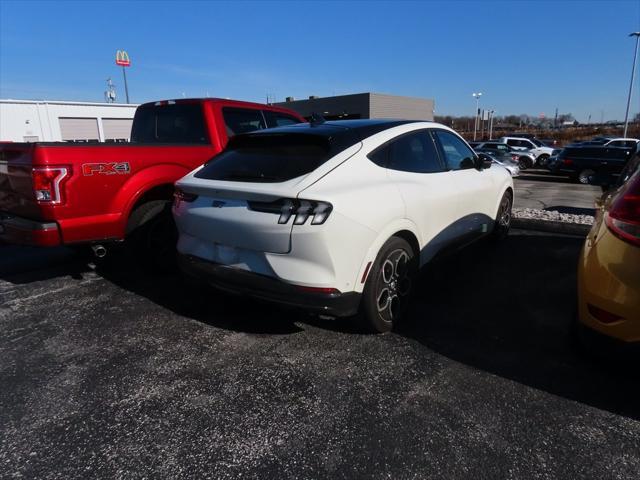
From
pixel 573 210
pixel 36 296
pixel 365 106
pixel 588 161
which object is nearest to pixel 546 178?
pixel 588 161

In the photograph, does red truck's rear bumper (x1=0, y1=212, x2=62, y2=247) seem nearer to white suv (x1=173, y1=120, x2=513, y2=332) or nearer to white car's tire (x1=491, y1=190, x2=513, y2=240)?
white suv (x1=173, y1=120, x2=513, y2=332)

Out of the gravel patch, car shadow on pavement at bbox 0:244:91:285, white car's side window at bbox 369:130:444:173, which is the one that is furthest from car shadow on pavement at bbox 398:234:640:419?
car shadow on pavement at bbox 0:244:91:285

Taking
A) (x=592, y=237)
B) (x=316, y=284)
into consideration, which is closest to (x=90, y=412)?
(x=316, y=284)

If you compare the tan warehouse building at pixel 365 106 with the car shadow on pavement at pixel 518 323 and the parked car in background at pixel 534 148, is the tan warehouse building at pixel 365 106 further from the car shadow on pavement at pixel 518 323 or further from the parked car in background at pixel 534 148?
the car shadow on pavement at pixel 518 323

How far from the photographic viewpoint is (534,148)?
2397 centimetres

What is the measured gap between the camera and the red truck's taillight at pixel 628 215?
223cm

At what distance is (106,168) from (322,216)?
2421mm

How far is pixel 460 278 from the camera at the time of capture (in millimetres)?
4746

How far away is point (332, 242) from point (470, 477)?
1.48 m

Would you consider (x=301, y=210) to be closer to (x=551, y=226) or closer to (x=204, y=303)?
(x=204, y=303)

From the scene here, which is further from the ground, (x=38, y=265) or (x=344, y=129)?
(x=344, y=129)

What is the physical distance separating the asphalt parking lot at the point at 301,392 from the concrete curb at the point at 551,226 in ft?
9.55

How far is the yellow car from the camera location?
2.20 meters

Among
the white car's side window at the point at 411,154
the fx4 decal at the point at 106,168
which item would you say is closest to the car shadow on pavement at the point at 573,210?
the white car's side window at the point at 411,154
